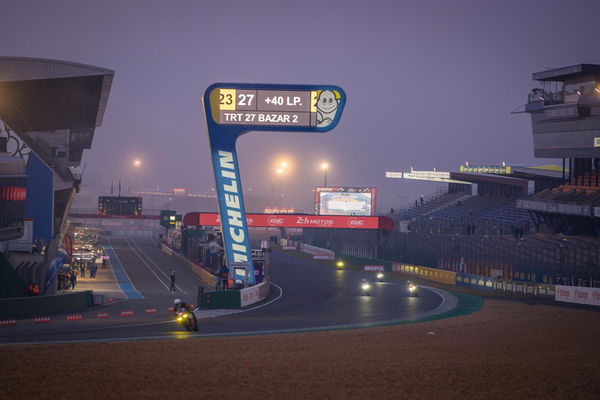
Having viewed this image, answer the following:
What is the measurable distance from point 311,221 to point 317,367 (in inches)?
1719

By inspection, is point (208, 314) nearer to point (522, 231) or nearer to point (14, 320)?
point (14, 320)

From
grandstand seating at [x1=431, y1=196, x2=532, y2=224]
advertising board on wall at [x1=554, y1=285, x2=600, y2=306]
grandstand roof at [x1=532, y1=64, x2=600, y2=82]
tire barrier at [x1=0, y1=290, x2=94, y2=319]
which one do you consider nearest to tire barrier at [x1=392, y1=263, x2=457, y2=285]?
grandstand seating at [x1=431, y1=196, x2=532, y2=224]

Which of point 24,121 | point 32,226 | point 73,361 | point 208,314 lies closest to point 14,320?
point 208,314

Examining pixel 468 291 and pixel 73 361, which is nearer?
pixel 73 361

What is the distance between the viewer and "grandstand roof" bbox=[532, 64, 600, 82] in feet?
172

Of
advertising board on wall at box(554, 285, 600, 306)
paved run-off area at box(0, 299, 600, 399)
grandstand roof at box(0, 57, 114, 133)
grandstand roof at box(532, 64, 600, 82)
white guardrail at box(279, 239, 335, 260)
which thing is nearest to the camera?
paved run-off area at box(0, 299, 600, 399)

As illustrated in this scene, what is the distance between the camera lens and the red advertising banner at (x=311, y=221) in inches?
2307

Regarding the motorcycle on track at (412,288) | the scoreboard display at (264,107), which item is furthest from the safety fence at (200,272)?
the motorcycle on track at (412,288)

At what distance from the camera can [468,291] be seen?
1781 inches

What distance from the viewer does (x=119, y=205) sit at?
3716 inches

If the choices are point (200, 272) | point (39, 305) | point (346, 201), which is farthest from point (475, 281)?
point (346, 201)

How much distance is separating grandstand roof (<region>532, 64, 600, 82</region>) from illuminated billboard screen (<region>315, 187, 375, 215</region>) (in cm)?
2576

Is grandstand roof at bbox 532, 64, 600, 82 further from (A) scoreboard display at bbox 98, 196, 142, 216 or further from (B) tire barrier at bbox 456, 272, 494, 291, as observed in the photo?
(A) scoreboard display at bbox 98, 196, 142, 216

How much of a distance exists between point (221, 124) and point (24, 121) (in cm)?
2123
